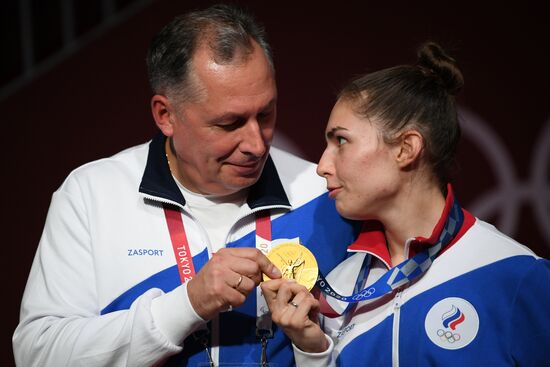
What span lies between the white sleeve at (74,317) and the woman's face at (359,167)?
0.51 meters

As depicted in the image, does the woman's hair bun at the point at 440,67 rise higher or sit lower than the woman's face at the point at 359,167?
higher

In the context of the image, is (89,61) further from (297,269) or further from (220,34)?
(297,269)

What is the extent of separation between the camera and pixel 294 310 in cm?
194

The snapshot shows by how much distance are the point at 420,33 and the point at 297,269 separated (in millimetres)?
2514

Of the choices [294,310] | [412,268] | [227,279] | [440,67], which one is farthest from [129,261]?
[440,67]

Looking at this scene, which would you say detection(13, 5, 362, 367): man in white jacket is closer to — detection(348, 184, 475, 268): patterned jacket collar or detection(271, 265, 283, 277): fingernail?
detection(271, 265, 283, 277): fingernail

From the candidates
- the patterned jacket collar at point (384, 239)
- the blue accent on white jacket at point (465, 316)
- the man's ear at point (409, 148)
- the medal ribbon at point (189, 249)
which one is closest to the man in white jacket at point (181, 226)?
the medal ribbon at point (189, 249)

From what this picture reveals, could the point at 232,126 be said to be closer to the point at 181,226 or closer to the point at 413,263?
the point at 181,226

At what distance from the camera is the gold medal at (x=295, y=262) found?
204 cm

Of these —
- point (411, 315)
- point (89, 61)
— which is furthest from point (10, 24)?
point (411, 315)

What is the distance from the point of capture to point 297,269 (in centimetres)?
205

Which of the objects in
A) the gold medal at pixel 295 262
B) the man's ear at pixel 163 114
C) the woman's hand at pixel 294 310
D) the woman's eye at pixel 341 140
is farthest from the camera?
the man's ear at pixel 163 114

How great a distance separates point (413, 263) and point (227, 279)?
1.58 ft

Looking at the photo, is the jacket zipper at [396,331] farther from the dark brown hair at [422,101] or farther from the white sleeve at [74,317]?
the white sleeve at [74,317]
